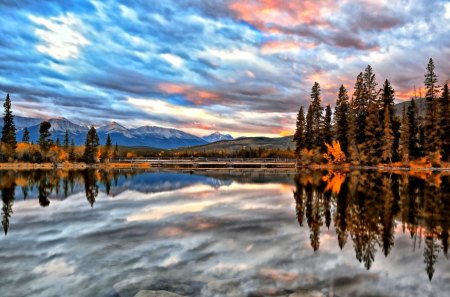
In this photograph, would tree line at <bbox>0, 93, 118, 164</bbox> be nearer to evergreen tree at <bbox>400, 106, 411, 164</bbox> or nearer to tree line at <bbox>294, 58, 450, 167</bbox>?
tree line at <bbox>294, 58, 450, 167</bbox>

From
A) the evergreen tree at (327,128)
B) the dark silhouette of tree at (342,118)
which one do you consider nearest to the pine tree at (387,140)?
the dark silhouette of tree at (342,118)

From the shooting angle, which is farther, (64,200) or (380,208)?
(64,200)

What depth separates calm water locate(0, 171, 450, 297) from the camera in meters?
13.2

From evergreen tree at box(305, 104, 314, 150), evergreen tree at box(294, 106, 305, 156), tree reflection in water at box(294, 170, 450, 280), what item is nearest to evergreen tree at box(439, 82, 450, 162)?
evergreen tree at box(305, 104, 314, 150)

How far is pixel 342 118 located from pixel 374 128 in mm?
14579

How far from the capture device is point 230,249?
18.4m

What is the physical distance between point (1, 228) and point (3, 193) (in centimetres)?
2295

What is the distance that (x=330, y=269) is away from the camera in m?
15.2

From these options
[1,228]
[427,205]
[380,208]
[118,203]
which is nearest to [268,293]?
[1,228]

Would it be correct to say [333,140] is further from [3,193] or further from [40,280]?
[40,280]

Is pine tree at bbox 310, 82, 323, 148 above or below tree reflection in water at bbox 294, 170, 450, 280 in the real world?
above

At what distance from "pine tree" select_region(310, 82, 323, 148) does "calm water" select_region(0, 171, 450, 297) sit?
80.8 m

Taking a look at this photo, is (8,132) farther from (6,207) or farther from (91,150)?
(6,207)

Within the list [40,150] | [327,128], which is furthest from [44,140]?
[327,128]
